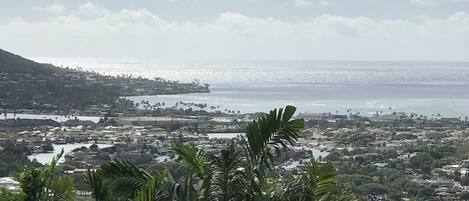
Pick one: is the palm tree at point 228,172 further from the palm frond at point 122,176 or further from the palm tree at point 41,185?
the palm tree at point 41,185

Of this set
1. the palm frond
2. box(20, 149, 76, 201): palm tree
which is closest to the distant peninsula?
box(20, 149, 76, 201): palm tree

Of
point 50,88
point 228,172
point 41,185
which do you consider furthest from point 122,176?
point 50,88

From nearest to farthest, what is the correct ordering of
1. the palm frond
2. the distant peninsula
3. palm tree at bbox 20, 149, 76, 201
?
the palm frond, palm tree at bbox 20, 149, 76, 201, the distant peninsula

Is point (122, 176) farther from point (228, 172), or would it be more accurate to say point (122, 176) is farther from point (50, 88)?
point (50, 88)

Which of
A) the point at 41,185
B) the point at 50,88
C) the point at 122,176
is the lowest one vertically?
the point at 50,88

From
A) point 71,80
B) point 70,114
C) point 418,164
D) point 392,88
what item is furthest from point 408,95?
point 418,164

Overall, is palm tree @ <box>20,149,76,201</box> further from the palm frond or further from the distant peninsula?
the distant peninsula

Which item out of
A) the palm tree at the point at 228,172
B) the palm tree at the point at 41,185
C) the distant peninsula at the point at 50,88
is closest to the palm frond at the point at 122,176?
the palm tree at the point at 228,172
